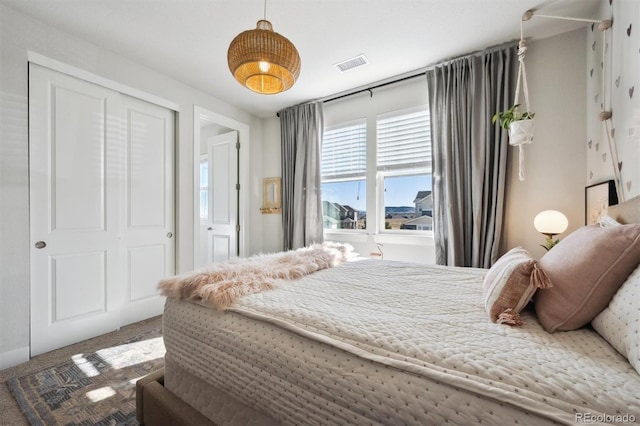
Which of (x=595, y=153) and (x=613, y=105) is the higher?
(x=613, y=105)

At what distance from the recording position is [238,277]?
1.39 meters

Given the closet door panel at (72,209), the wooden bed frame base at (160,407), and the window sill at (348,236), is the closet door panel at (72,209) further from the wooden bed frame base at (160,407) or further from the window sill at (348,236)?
the window sill at (348,236)

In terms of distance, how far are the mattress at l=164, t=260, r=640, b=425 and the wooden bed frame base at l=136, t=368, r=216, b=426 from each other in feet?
0.15

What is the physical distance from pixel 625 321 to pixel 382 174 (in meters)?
2.74

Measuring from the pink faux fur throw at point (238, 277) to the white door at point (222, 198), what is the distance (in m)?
Answer: 2.40

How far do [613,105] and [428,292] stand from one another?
5.73ft

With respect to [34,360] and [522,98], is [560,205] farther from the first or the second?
[34,360]

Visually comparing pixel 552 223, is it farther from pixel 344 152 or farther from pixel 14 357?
pixel 14 357

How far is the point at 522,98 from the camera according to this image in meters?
2.47

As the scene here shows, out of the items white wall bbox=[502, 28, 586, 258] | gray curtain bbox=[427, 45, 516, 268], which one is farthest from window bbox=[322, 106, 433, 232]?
white wall bbox=[502, 28, 586, 258]

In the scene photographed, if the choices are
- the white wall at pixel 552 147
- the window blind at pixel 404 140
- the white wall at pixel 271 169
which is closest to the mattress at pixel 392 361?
the white wall at pixel 552 147

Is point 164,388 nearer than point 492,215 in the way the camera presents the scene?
Yes

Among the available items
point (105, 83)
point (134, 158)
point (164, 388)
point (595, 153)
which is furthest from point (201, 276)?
point (595, 153)

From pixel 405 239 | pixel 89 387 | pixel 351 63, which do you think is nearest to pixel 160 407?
pixel 89 387
